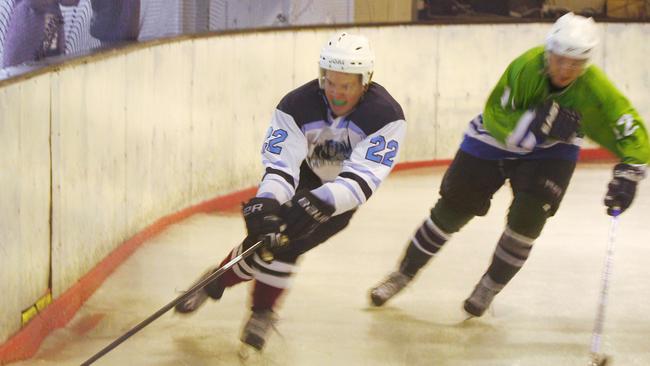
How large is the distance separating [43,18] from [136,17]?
116 centimetres

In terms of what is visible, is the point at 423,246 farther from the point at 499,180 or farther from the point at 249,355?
the point at 249,355

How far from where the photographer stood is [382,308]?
4355 millimetres

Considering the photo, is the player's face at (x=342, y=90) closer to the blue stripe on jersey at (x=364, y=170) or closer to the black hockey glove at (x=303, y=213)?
the blue stripe on jersey at (x=364, y=170)

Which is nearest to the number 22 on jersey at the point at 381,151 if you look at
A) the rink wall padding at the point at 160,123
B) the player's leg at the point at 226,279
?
the player's leg at the point at 226,279

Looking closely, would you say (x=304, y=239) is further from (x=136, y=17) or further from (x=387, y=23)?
(x=387, y=23)

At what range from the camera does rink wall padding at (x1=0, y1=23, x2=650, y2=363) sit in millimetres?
3594

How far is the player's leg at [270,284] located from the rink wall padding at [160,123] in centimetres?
74

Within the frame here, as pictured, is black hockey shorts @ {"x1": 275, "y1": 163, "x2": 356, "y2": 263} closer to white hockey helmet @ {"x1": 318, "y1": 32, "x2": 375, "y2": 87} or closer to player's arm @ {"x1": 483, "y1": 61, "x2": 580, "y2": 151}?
white hockey helmet @ {"x1": 318, "y1": 32, "x2": 375, "y2": 87}

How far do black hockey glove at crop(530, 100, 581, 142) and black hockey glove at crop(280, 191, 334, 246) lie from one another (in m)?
0.80

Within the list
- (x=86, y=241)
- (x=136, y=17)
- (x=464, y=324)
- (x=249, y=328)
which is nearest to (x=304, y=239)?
(x=249, y=328)

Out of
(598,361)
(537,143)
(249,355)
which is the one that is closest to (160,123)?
(249,355)

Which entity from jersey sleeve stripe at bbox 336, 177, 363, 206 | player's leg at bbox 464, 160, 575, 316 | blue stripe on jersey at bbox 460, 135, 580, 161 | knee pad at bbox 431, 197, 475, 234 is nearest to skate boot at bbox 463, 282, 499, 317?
player's leg at bbox 464, 160, 575, 316

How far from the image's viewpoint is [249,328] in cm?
359

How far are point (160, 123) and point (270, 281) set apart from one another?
198 cm
